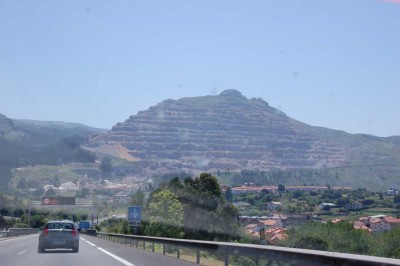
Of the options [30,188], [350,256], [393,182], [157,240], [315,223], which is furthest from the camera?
[30,188]

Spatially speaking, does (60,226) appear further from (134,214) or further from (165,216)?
(165,216)

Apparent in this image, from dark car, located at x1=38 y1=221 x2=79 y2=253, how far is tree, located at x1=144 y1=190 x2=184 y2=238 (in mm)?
25595

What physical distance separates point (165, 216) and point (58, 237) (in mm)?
32363

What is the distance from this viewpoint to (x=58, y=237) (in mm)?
29391

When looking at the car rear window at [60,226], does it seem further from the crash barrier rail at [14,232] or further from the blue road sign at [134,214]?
the crash barrier rail at [14,232]

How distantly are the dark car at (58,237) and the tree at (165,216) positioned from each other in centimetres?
2559

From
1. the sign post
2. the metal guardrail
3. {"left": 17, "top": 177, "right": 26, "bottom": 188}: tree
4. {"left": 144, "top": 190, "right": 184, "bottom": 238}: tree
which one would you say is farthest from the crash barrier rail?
→ {"left": 17, "top": 177, "right": 26, "bottom": 188}: tree

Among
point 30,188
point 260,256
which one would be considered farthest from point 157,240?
point 30,188

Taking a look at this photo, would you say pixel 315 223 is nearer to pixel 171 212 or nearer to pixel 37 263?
pixel 37 263

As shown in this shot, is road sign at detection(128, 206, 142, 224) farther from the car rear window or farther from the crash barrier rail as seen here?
the car rear window

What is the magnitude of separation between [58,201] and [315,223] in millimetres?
90713

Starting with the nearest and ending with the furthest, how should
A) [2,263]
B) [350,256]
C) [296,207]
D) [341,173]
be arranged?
[350,256]
[2,263]
[296,207]
[341,173]

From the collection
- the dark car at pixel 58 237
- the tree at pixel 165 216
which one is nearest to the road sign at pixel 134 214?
the tree at pixel 165 216

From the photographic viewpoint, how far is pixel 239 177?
154 m
